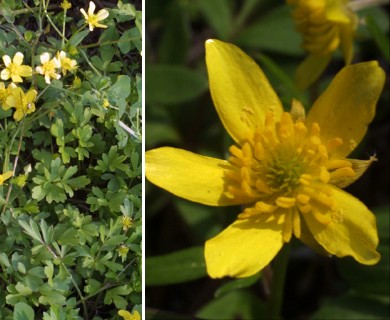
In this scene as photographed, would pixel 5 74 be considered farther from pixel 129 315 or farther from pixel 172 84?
pixel 172 84

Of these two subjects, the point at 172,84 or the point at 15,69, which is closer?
the point at 15,69

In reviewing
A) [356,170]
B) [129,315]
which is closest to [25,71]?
[129,315]

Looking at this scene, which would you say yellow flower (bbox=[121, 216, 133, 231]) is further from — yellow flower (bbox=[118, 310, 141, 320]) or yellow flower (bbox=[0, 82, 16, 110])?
yellow flower (bbox=[0, 82, 16, 110])

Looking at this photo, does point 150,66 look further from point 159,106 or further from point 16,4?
point 16,4

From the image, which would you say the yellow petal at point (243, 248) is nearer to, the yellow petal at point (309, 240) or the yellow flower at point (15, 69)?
the yellow petal at point (309, 240)

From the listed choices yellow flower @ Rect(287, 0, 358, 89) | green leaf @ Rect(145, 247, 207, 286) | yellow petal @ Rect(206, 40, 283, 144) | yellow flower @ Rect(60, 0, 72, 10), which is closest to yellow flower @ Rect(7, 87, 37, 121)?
yellow flower @ Rect(60, 0, 72, 10)
